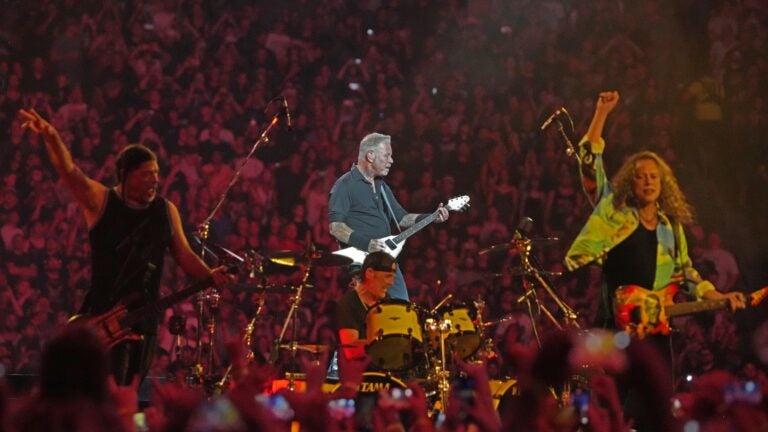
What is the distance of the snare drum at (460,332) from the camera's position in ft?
24.0

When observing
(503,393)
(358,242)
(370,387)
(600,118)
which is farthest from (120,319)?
(358,242)

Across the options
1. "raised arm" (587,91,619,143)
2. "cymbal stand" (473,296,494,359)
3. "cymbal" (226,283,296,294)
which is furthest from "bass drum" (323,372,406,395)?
"raised arm" (587,91,619,143)

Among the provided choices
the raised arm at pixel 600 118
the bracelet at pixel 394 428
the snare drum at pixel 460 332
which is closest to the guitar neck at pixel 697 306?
the raised arm at pixel 600 118

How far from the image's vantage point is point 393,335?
694 centimetres

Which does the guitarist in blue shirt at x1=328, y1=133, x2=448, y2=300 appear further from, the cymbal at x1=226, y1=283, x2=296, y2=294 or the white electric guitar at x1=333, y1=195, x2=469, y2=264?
the cymbal at x1=226, y1=283, x2=296, y2=294

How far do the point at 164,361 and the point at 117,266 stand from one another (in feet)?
16.1

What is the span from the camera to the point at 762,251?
35.4 ft

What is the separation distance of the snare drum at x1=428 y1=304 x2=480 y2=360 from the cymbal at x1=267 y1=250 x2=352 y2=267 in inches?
32.1

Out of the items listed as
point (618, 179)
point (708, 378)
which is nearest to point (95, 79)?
point (618, 179)

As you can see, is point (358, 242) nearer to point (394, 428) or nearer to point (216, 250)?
point (216, 250)

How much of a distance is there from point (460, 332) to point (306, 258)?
45.3 inches

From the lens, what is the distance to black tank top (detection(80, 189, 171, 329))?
4.94 meters

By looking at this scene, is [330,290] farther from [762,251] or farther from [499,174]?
[762,251]

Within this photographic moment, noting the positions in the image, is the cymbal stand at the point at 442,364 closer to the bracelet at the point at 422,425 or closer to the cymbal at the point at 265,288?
the cymbal at the point at 265,288
